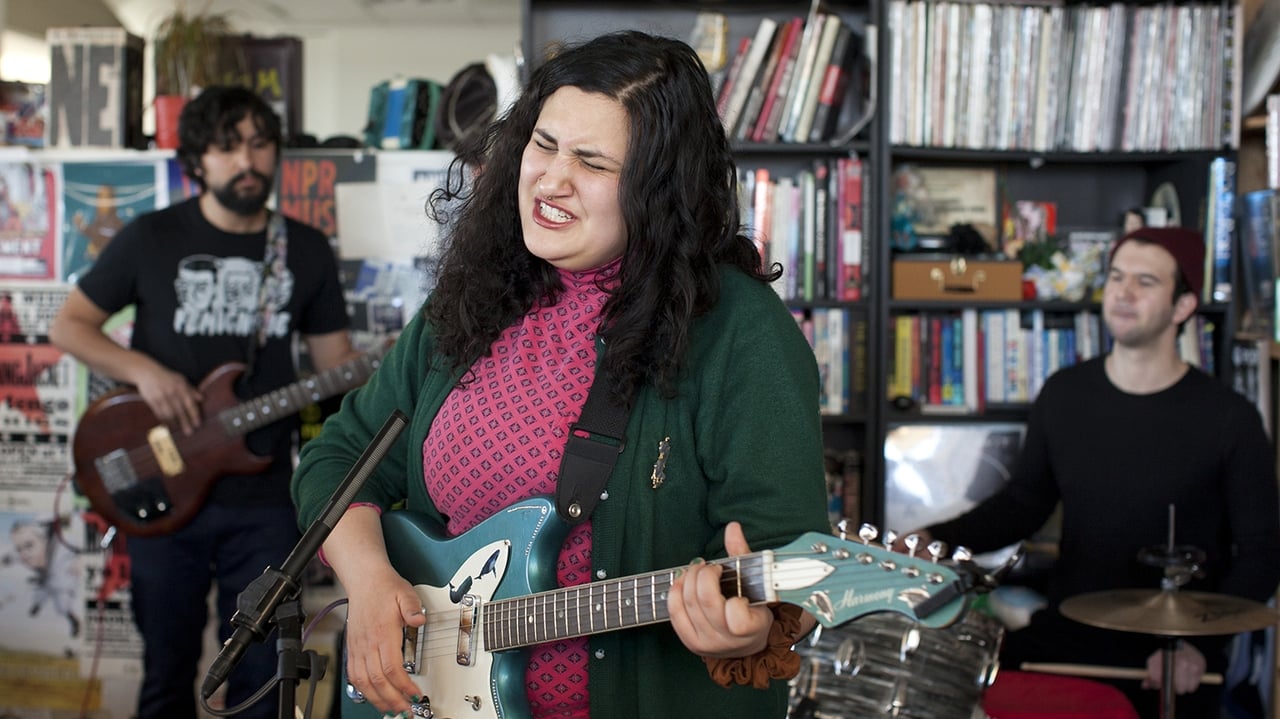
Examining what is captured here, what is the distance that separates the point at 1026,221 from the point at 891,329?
1.83ft

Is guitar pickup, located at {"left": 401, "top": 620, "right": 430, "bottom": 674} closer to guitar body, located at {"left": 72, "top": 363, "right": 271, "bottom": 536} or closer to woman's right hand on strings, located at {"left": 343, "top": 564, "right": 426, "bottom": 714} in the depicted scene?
woman's right hand on strings, located at {"left": 343, "top": 564, "right": 426, "bottom": 714}

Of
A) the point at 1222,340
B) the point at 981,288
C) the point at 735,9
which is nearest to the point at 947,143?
the point at 981,288

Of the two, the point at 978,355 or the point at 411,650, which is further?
the point at 978,355

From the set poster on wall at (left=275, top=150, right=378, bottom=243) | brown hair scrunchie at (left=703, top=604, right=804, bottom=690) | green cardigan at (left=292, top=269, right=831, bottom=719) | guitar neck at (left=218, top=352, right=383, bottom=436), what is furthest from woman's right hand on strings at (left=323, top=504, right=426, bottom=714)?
poster on wall at (left=275, top=150, right=378, bottom=243)

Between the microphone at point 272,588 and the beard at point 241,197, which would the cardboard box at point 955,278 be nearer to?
the beard at point 241,197

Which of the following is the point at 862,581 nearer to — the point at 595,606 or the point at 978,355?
the point at 595,606

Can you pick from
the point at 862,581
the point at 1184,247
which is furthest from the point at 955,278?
the point at 862,581

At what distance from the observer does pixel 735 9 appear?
10.5 ft

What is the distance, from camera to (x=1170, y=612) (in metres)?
2.27

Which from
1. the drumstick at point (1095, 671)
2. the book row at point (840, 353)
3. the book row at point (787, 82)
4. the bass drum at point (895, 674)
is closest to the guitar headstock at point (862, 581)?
the bass drum at point (895, 674)

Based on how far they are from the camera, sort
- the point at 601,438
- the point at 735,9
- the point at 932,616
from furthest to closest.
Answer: the point at 735,9 < the point at 601,438 < the point at 932,616

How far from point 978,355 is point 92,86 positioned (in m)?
2.65

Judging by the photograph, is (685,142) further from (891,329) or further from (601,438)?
(891,329)

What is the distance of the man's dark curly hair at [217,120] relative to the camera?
2.96 m
